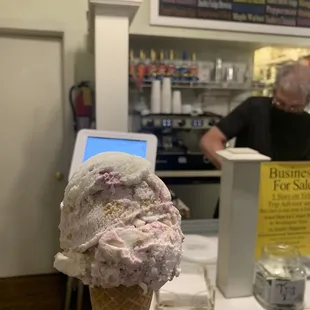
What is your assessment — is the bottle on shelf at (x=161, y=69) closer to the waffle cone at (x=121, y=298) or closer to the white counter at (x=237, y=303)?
the white counter at (x=237, y=303)

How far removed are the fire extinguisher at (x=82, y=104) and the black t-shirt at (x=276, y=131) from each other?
111 cm

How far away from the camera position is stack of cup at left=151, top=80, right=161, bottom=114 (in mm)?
2719

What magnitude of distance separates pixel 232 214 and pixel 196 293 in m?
0.22

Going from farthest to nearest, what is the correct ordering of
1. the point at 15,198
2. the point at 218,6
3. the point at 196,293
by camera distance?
the point at 15,198, the point at 218,6, the point at 196,293

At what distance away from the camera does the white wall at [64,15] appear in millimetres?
2475

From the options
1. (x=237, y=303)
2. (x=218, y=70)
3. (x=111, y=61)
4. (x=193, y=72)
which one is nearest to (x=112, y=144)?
(x=111, y=61)

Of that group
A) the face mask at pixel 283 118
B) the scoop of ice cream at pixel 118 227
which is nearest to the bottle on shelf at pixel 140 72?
the face mask at pixel 283 118

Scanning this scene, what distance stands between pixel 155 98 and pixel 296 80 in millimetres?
1199

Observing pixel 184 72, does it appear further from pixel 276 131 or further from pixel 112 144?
pixel 112 144

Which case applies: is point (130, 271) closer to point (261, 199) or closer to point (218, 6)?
point (261, 199)

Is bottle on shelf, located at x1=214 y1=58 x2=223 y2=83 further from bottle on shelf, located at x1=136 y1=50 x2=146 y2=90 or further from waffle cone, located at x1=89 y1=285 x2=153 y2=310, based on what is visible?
waffle cone, located at x1=89 y1=285 x2=153 y2=310

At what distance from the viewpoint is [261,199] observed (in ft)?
3.43

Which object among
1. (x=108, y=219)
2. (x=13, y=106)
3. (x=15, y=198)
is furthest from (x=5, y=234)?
(x=108, y=219)

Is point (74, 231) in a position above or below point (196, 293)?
above
